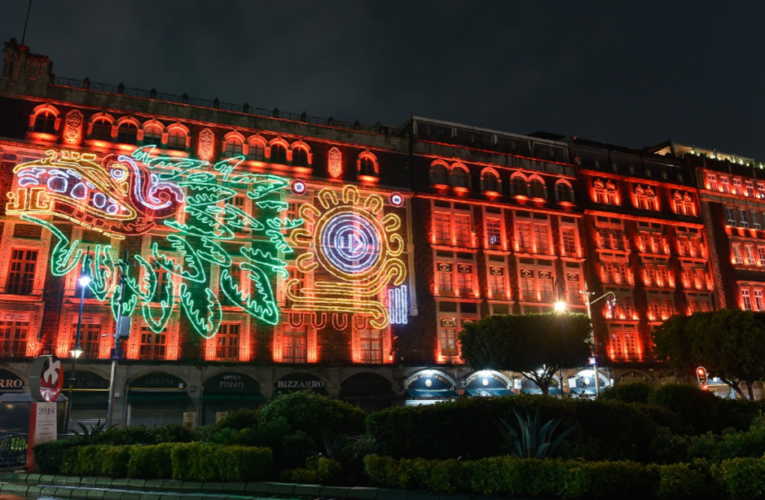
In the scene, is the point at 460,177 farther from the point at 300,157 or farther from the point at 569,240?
the point at 300,157

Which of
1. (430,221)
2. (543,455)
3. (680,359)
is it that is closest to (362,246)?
(430,221)

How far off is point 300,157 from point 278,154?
1.55 meters

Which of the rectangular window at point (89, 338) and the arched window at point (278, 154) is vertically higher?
the arched window at point (278, 154)

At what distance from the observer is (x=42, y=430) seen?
1836 cm

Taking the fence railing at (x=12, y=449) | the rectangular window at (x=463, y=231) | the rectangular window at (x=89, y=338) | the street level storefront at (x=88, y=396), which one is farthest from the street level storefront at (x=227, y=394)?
the rectangular window at (x=463, y=231)

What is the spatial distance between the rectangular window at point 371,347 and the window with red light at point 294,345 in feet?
13.0

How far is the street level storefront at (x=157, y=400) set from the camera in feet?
110

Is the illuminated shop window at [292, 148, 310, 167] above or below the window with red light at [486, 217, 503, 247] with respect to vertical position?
above

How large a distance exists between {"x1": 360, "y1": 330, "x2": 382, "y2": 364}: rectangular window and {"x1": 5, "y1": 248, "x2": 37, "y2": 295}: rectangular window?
65.4ft

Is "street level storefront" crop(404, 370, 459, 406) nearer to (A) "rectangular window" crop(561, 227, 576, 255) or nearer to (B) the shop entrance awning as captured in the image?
(B) the shop entrance awning

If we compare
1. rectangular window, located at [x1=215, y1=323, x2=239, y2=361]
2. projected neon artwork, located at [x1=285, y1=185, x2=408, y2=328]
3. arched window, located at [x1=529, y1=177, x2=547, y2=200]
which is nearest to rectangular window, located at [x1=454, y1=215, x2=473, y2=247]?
projected neon artwork, located at [x1=285, y1=185, x2=408, y2=328]

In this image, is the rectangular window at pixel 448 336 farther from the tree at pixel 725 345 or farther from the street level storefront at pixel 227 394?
the tree at pixel 725 345

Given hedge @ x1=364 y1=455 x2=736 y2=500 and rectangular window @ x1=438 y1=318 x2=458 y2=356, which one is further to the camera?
rectangular window @ x1=438 y1=318 x2=458 y2=356

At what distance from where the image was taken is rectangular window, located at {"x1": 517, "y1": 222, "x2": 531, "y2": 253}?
4731cm
